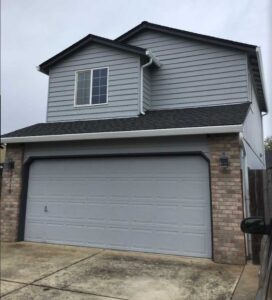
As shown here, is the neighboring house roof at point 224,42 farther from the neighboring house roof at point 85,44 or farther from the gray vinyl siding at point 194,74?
the neighboring house roof at point 85,44

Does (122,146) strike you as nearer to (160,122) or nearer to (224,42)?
(160,122)

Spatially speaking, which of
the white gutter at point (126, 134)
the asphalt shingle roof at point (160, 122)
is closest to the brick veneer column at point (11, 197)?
the white gutter at point (126, 134)

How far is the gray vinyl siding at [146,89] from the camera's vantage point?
9859 millimetres

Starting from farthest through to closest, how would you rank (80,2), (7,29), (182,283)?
(7,29) < (80,2) < (182,283)

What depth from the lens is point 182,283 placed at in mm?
5312

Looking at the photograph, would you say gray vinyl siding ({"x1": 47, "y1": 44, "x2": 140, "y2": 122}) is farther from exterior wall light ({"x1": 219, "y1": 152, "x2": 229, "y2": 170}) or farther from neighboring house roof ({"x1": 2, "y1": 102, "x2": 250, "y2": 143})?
exterior wall light ({"x1": 219, "y1": 152, "x2": 229, "y2": 170})

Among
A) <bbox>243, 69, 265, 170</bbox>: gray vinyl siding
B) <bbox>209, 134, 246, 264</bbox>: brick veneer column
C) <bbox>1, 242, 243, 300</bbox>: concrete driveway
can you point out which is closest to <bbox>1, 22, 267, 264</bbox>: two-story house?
<bbox>209, 134, 246, 264</bbox>: brick veneer column

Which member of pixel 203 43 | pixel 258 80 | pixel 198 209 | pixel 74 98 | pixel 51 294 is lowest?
pixel 51 294

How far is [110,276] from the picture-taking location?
5680 millimetres

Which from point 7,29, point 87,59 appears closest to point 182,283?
point 87,59

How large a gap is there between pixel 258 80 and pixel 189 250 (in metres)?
6.95

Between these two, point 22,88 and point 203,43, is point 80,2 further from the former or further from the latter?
point 22,88

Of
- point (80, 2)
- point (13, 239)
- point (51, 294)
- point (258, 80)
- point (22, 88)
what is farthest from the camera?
point (22, 88)

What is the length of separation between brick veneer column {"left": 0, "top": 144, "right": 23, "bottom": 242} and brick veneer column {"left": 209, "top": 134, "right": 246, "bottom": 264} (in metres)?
5.38
